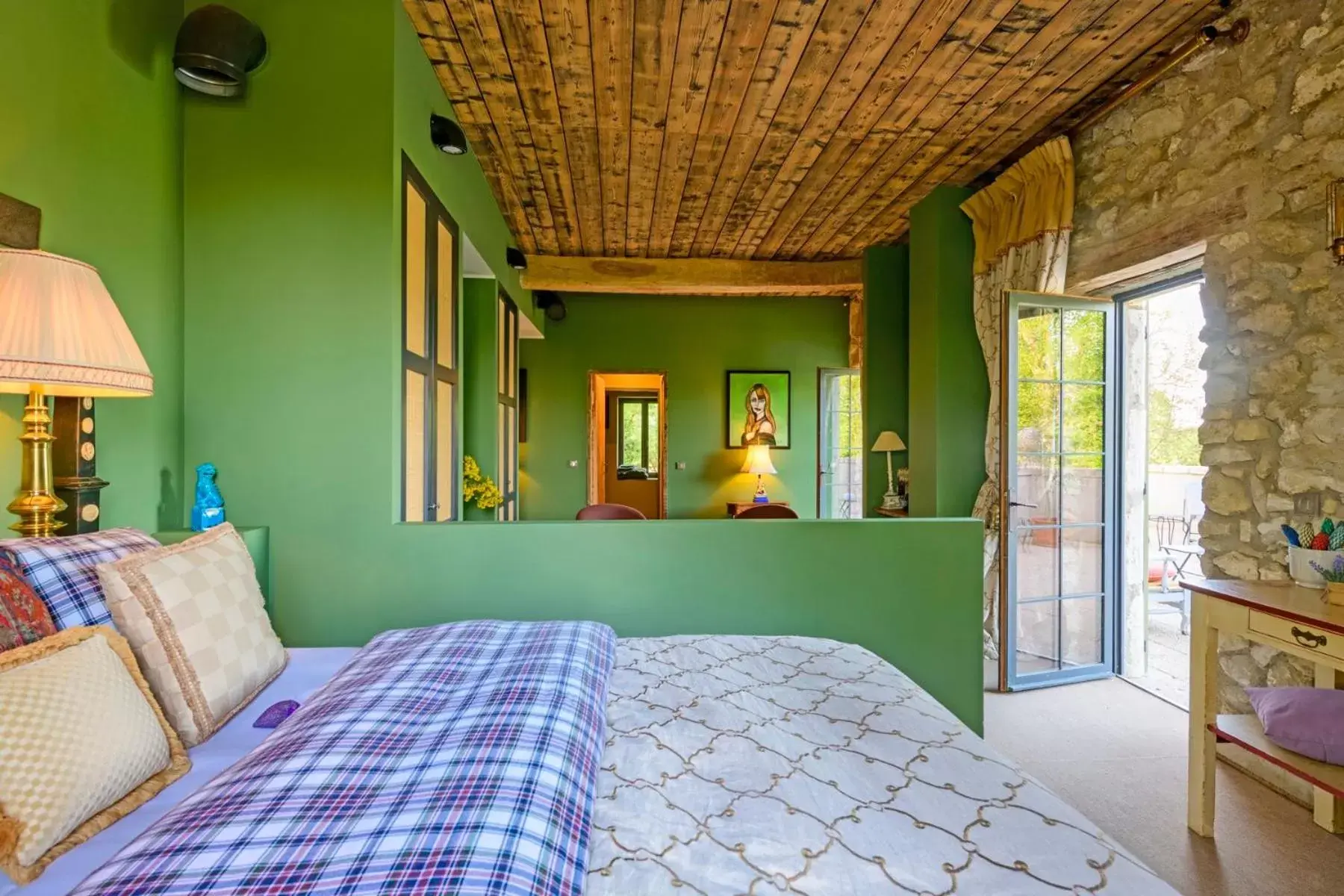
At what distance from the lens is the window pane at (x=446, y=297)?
2811mm

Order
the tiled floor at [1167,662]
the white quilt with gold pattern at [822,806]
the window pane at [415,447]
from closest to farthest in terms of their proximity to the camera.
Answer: the white quilt with gold pattern at [822,806]
the window pane at [415,447]
the tiled floor at [1167,662]

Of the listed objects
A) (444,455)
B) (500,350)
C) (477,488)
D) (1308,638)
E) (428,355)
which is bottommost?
(1308,638)

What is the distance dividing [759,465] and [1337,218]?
15.0ft

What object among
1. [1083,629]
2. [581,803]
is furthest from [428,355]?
[1083,629]

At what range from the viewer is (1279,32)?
2107mm

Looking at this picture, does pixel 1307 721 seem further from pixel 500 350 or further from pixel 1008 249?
pixel 500 350

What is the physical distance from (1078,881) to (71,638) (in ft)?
5.44

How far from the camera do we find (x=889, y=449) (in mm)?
4551

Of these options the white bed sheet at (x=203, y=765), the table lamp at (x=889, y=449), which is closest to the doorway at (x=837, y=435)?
the table lamp at (x=889, y=449)

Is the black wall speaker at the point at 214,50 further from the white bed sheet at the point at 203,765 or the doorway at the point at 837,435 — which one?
the doorway at the point at 837,435

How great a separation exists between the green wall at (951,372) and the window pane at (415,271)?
2.97 meters

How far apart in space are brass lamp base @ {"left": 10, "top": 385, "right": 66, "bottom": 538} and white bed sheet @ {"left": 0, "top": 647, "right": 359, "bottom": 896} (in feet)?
2.17

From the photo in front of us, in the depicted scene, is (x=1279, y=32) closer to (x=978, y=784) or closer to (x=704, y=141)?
(x=704, y=141)

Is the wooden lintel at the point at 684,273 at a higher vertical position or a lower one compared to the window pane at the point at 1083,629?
higher
